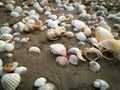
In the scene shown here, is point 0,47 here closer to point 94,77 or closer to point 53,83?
point 53,83

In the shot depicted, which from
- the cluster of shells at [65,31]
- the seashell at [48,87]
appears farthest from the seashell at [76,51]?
the seashell at [48,87]

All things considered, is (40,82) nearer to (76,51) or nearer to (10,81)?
(10,81)

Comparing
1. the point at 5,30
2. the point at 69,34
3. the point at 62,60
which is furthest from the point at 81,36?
the point at 5,30

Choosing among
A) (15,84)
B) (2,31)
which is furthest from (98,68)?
(2,31)

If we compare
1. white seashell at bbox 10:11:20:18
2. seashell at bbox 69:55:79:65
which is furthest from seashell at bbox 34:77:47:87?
white seashell at bbox 10:11:20:18

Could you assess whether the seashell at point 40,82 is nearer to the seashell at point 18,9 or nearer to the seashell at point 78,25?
the seashell at point 78,25

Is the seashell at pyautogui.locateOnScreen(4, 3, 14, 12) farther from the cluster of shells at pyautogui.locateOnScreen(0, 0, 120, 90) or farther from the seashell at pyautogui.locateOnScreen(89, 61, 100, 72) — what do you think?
the seashell at pyautogui.locateOnScreen(89, 61, 100, 72)

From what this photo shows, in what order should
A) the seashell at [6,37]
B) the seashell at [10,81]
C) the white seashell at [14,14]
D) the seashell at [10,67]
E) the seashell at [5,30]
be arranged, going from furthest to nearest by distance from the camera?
the white seashell at [14,14], the seashell at [5,30], the seashell at [6,37], the seashell at [10,67], the seashell at [10,81]

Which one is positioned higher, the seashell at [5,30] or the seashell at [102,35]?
the seashell at [5,30]
